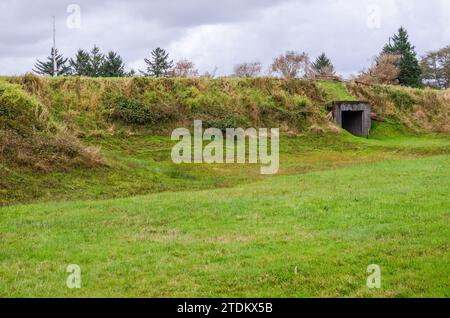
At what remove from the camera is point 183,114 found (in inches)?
1486

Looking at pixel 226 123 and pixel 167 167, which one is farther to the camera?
pixel 226 123

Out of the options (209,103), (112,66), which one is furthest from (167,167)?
(112,66)

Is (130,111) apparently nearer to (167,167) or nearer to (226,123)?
(226,123)

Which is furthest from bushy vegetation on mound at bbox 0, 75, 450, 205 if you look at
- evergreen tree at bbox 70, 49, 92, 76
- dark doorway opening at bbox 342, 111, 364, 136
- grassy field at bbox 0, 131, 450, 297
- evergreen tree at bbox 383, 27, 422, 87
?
evergreen tree at bbox 70, 49, 92, 76

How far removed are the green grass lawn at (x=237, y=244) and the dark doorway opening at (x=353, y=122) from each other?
26028mm

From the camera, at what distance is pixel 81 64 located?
8219cm

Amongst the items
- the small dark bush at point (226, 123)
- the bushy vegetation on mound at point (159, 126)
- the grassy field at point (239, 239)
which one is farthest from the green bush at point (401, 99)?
the grassy field at point (239, 239)

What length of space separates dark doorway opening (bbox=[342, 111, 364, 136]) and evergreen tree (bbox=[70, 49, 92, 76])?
45536 millimetres

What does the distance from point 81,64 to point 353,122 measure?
5063cm

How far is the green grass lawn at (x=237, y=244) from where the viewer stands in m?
8.23

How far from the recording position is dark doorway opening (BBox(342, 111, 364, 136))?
43219 millimetres

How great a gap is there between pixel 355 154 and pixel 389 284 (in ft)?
83.5

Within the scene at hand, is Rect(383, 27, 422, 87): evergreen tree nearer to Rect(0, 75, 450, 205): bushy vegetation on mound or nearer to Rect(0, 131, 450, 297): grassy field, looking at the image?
Rect(0, 75, 450, 205): bushy vegetation on mound

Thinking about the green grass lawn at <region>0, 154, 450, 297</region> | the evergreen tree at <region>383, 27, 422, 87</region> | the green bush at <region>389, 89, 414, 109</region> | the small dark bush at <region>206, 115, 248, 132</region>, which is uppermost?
the evergreen tree at <region>383, 27, 422, 87</region>
